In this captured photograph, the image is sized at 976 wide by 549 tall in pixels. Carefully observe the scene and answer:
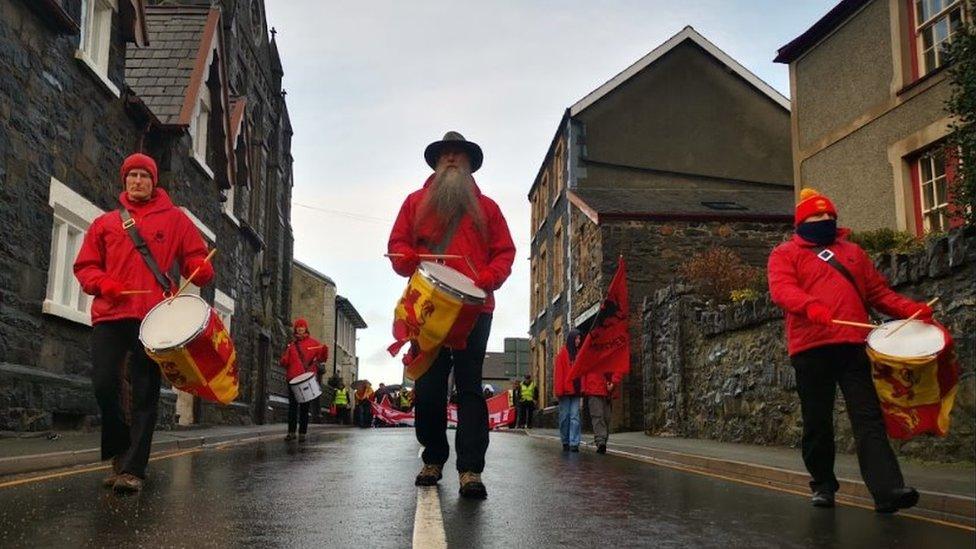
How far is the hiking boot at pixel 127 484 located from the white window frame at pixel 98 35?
321 inches

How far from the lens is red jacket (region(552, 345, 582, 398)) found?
12.9 meters

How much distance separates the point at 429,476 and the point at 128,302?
2.17m

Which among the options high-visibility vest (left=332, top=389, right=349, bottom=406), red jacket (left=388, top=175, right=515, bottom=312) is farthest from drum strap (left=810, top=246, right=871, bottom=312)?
high-visibility vest (left=332, top=389, right=349, bottom=406)

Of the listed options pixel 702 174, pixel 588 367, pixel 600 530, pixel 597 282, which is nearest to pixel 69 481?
pixel 600 530

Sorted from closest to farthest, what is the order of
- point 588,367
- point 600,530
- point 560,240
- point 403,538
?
point 403,538 < point 600,530 < point 588,367 < point 560,240

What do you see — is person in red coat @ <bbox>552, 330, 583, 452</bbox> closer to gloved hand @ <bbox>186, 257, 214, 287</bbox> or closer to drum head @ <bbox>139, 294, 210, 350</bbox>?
gloved hand @ <bbox>186, 257, 214, 287</bbox>

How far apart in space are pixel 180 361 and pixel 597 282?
17257 millimetres

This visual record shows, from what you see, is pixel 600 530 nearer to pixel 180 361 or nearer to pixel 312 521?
pixel 312 521

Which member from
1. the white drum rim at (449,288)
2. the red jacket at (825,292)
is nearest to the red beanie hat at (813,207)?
the red jacket at (825,292)

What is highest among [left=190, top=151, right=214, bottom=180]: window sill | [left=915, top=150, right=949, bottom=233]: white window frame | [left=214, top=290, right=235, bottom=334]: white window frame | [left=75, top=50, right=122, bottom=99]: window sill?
[left=190, top=151, right=214, bottom=180]: window sill

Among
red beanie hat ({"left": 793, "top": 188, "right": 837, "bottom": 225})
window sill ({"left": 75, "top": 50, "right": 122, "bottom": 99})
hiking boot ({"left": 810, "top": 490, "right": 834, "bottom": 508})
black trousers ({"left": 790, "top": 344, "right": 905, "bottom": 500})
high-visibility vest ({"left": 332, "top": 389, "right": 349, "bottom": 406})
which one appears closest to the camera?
black trousers ({"left": 790, "top": 344, "right": 905, "bottom": 500})

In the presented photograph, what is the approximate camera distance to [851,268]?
5723mm

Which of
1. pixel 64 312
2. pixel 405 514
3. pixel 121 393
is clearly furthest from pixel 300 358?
pixel 405 514

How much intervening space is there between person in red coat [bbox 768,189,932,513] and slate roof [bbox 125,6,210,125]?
12143 mm
